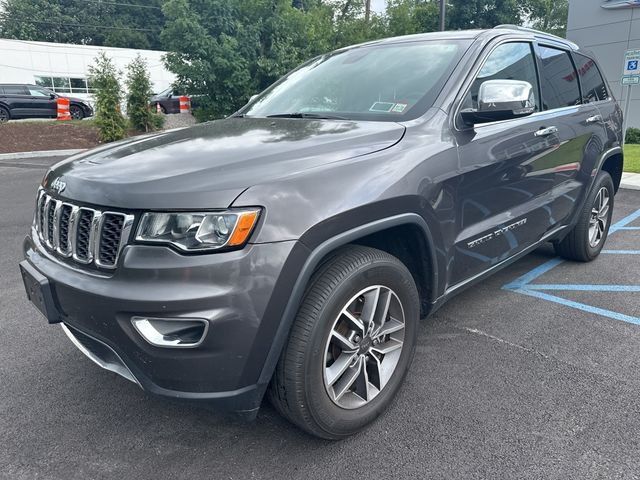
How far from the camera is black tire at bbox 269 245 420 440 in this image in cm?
196

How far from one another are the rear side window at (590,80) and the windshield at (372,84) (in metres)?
1.85

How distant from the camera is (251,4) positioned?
18047mm

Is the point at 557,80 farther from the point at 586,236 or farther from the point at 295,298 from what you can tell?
the point at 295,298

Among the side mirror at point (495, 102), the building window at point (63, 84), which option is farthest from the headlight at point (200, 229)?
the building window at point (63, 84)

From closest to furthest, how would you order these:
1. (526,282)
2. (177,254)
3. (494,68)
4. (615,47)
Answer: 1. (177,254)
2. (494,68)
3. (526,282)
4. (615,47)

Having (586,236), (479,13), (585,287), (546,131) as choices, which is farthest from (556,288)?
(479,13)

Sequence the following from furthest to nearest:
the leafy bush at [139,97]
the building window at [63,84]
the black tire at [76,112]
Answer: the building window at [63,84], the black tire at [76,112], the leafy bush at [139,97]

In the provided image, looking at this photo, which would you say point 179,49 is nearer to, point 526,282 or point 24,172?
point 24,172

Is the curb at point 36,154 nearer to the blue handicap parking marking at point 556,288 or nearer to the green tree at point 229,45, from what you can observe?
the green tree at point 229,45

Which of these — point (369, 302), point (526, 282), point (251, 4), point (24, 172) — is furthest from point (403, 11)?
point (369, 302)

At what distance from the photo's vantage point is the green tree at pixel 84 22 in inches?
1949

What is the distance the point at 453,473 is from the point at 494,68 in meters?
2.34

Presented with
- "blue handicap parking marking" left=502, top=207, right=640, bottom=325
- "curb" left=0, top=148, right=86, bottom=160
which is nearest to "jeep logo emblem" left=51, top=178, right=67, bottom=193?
"blue handicap parking marking" left=502, top=207, right=640, bottom=325

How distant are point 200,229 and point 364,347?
97 cm
